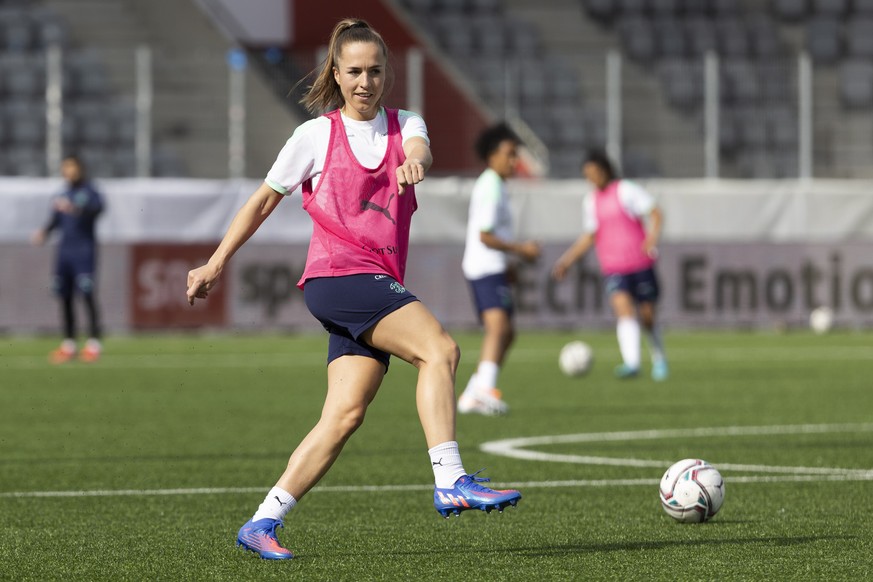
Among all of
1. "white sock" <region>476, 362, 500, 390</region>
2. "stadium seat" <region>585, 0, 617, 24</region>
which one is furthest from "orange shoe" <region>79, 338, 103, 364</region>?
"stadium seat" <region>585, 0, 617, 24</region>

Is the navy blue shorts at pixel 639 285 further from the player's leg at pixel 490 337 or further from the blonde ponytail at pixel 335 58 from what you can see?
the blonde ponytail at pixel 335 58

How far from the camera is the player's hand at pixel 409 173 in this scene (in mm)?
5750

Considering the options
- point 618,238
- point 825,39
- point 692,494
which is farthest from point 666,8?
point 692,494

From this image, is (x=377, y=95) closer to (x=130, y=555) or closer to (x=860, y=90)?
(x=130, y=555)

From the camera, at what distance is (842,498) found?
25.9 feet

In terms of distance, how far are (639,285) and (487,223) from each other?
4.08 m

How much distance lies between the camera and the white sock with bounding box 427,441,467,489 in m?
5.95

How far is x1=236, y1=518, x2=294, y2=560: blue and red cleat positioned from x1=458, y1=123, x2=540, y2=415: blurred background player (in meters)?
7.18

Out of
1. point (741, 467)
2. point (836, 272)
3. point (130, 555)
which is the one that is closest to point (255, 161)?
point (836, 272)

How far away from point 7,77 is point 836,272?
12.7 metres

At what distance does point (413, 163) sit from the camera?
5.82 m

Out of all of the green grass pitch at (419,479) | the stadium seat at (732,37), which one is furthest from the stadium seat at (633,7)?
the green grass pitch at (419,479)

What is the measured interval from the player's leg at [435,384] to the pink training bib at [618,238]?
11025mm

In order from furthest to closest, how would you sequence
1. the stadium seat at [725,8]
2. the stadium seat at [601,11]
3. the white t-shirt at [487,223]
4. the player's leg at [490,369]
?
the stadium seat at [725,8], the stadium seat at [601,11], the white t-shirt at [487,223], the player's leg at [490,369]
